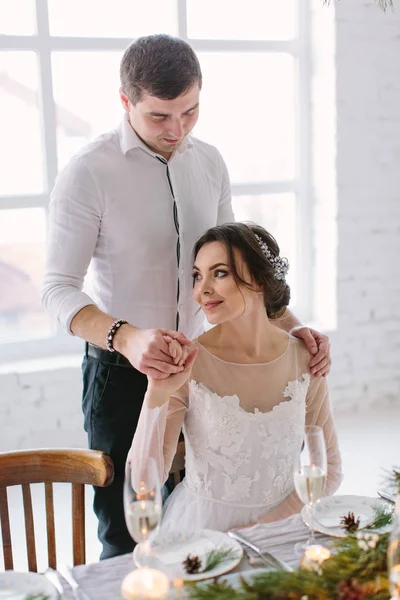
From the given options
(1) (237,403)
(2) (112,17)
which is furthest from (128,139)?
(2) (112,17)

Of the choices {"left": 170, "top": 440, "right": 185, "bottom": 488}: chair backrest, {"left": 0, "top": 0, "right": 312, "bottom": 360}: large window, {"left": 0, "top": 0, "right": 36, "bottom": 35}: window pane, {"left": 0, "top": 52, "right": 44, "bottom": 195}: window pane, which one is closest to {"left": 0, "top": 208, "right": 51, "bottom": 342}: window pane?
{"left": 0, "top": 0, "right": 312, "bottom": 360}: large window

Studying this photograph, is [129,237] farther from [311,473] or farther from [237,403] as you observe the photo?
[311,473]

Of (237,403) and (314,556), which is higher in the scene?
(237,403)

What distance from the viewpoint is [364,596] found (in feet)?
3.77

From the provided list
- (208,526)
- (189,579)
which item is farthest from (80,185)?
(189,579)

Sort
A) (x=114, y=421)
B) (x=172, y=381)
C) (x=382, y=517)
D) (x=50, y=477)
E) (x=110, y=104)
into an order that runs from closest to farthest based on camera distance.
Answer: (x=382, y=517), (x=50, y=477), (x=172, y=381), (x=114, y=421), (x=110, y=104)

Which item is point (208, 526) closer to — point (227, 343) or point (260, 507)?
point (260, 507)

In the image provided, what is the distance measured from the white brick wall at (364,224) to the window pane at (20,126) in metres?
1.01

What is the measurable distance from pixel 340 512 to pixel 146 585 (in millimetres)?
566

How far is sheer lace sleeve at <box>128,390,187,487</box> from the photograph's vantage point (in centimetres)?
181

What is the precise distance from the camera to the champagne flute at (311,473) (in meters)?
1.40

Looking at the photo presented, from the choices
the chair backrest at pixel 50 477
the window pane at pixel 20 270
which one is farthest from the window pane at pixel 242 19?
the chair backrest at pixel 50 477

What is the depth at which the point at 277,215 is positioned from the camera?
4.68 m

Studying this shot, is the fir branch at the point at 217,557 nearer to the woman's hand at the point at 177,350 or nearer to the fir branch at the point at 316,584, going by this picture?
the fir branch at the point at 316,584
